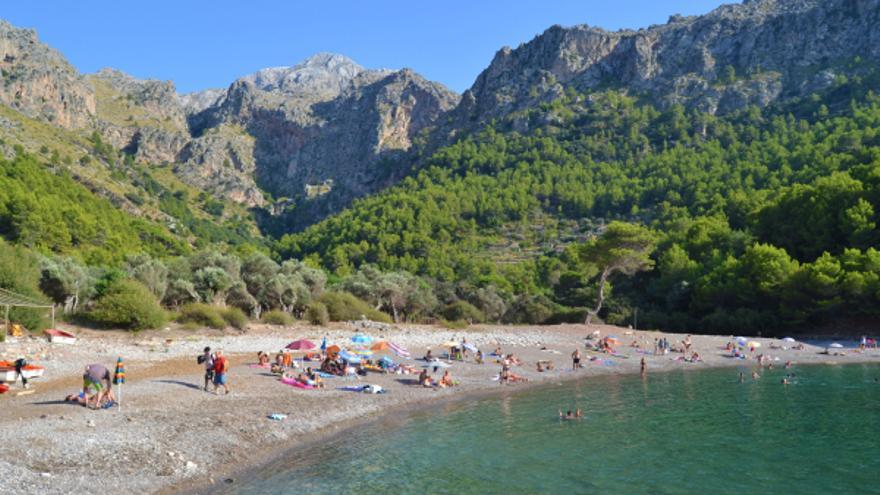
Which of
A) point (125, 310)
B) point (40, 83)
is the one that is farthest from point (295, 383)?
point (40, 83)

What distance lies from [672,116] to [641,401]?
384 ft

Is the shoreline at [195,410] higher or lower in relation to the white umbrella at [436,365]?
lower

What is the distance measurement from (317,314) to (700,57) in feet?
420

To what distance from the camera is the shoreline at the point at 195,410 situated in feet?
47.9

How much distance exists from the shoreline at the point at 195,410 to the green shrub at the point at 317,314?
8192mm

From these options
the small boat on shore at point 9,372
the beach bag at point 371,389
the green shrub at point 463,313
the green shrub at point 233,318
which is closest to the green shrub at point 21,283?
the green shrub at point 233,318

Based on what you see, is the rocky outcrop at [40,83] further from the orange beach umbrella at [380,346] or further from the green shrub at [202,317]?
the orange beach umbrella at [380,346]

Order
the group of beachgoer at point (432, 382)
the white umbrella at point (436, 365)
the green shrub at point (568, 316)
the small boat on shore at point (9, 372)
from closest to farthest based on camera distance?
the small boat on shore at point (9, 372) < the group of beachgoer at point (432, 382) < the white umbrella at point (436, 365) < the green shrub at point (568, 316)

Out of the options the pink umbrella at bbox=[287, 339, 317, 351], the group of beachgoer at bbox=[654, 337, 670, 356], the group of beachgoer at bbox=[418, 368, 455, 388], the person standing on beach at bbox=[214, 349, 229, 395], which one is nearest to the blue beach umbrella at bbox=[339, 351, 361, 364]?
the pink umbrella at bbox=[287, 339, 317, 351]

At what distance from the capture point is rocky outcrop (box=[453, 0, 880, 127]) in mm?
131375

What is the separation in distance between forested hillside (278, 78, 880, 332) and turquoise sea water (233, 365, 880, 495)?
27.1m

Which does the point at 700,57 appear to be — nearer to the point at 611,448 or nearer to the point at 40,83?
the point at 611,448

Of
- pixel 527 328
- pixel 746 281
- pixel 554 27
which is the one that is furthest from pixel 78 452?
pixel 554 27

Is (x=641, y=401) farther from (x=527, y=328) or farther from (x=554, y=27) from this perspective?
(x=554, y=27)
